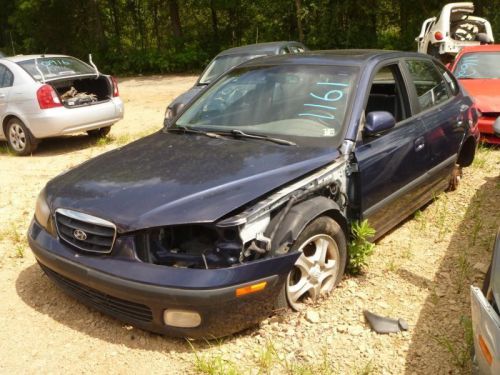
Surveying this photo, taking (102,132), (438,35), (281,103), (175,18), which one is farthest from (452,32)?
(175,18)

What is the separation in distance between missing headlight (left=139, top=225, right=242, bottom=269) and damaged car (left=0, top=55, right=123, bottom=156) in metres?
5.48

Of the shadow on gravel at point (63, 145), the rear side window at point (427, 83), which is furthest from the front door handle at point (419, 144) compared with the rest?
the shadow on gravel at point (63, 145)

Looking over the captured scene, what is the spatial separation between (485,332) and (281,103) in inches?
89.4

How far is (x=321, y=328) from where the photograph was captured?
3.04m

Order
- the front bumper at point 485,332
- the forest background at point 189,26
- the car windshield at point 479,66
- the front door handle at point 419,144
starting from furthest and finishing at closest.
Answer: the forest background at point 189,26
the car windshield at point 479,66
the front door handle at point 419,144
the front bumper at point 485,332

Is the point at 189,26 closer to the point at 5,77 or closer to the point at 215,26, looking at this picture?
the point at 215,26

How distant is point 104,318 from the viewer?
3166 mm

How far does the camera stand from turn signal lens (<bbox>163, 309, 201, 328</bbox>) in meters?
2.68

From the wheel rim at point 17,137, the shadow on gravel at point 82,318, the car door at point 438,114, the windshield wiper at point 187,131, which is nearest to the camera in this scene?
the shadow on gravel at point 82,318

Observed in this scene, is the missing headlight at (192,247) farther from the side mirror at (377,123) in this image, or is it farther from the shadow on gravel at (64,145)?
the shadow on gravel at (64,145)

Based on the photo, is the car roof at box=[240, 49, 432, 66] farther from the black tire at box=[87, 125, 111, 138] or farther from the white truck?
the white truck

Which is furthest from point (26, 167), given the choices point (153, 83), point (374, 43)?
point (374, 43)

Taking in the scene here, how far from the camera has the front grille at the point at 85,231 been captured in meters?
2.80

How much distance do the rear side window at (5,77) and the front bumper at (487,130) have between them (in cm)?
712
